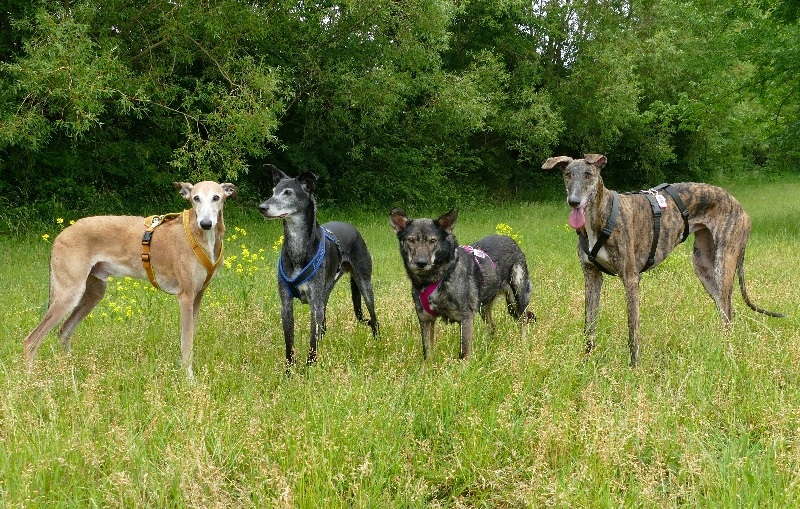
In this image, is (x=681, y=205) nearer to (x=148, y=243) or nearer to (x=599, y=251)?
(x=599, y=251)

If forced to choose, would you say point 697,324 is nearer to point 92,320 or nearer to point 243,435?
point 243,435

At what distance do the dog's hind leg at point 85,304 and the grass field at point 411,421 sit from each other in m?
0.18

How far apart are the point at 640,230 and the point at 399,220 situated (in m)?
2.22

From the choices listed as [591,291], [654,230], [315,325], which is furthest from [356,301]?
[654,230]

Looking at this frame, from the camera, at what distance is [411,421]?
3.64m

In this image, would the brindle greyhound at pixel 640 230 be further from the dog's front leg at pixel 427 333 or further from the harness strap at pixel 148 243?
the harness strap at pixel 148 243

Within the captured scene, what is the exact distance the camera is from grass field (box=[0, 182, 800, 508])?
10.3ft

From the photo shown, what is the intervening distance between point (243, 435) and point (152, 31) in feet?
45.7

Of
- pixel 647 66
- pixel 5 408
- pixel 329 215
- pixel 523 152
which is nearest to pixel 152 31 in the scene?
pixel 329 215

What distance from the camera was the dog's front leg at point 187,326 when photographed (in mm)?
5328

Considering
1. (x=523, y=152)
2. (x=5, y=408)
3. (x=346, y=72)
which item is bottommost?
(x=5, y=408)

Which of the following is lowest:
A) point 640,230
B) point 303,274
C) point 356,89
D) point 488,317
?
point 488,317

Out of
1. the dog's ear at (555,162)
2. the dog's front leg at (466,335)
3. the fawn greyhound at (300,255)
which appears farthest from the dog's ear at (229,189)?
the dog's ear at (555,162)

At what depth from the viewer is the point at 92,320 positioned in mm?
7059
